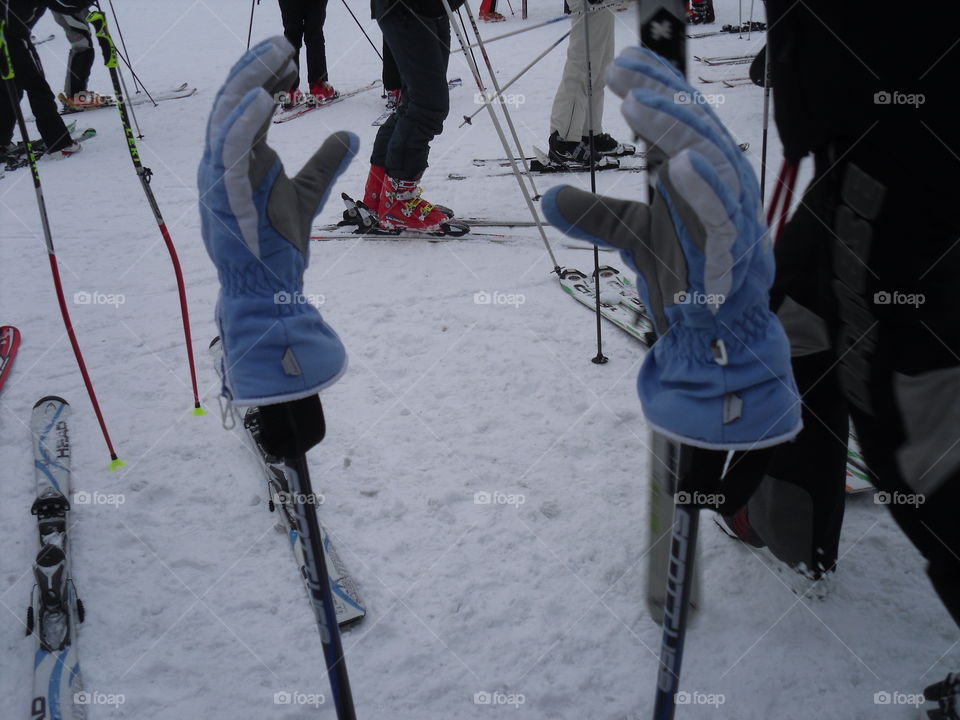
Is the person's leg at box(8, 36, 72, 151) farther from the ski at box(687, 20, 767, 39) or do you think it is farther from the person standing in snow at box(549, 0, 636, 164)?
the ski at box(687, 20, 767, 39)

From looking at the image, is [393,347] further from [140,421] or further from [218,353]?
[140,421]

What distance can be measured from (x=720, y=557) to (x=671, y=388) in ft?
3.77

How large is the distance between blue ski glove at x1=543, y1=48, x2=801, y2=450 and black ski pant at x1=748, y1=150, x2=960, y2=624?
380mm

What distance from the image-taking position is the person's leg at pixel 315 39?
7.86 m

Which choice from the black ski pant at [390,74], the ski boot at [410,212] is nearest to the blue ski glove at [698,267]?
the ski boot at [410,212]

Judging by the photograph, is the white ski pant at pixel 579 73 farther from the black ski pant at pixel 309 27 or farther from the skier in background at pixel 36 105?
the skier in background at pixel 36 105

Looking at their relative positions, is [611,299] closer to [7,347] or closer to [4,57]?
[4,57]

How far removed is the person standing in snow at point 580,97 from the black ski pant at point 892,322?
11.7ft

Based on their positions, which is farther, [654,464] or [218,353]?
[218,353]

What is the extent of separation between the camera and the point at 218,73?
10492 mm

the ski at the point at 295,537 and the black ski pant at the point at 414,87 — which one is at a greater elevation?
the black ski pant at the point at 414,87

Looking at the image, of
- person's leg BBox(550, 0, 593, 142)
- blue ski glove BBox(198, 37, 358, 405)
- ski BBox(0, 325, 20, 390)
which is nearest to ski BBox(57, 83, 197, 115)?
person's leg BBox(550, 0, 593, 142)

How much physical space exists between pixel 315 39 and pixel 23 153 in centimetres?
320

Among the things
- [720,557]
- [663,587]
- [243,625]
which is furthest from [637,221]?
[243,625]
